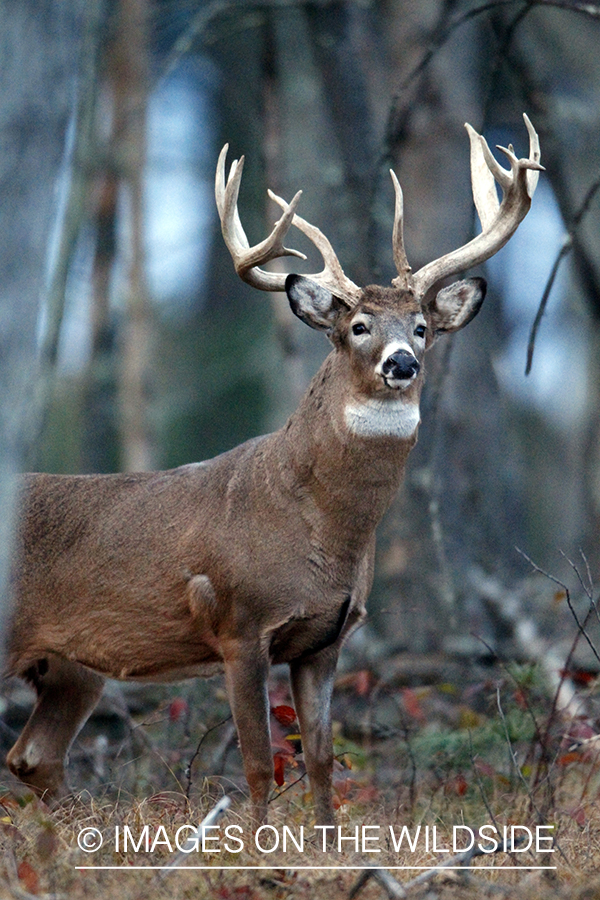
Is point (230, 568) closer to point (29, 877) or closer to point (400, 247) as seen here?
point (400, 247)

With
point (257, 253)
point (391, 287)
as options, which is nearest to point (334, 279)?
point (391, 287)

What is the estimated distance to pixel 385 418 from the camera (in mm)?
5812

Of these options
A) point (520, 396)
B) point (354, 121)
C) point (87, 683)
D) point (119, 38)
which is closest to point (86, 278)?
point (119, 38)

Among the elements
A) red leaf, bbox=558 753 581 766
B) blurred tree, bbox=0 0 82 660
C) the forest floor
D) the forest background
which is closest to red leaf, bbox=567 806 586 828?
the forest floor

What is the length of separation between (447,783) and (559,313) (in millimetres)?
15592

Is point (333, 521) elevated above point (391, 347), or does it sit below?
below

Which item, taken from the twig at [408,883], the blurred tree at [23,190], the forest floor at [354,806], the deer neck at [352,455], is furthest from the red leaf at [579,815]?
the blurred tree at [23,190]

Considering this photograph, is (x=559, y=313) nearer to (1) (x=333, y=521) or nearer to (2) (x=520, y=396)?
(2) (x=520, y=396)

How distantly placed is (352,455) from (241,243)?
1283 millimetres

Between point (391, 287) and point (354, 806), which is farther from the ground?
Result: point (391, 287)

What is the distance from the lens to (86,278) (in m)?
17.7

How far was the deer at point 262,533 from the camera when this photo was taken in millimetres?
5848

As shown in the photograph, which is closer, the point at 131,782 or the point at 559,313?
the point at 131,782

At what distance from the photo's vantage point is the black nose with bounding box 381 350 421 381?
18.3 ft
